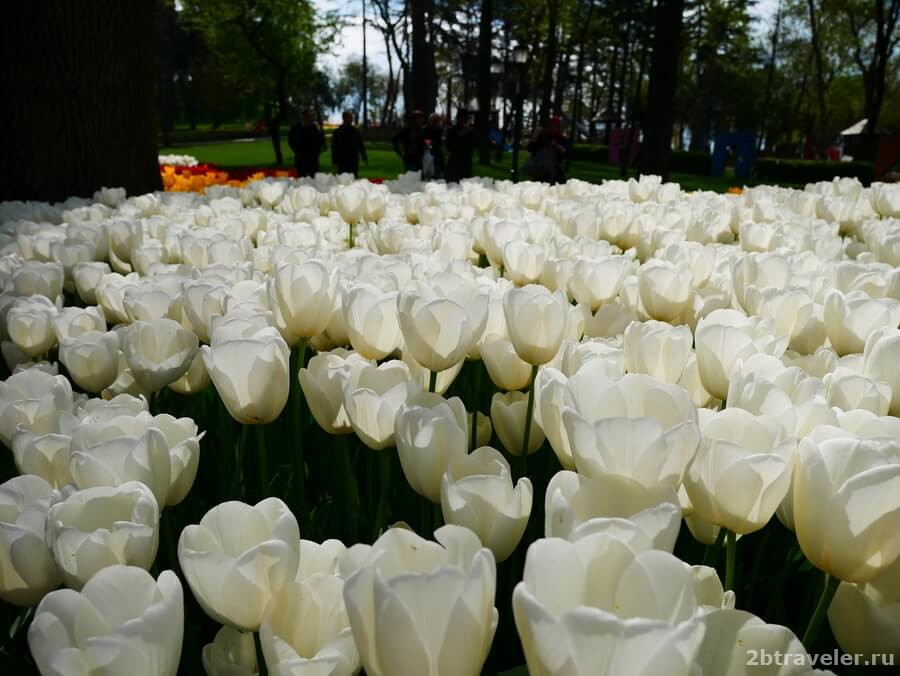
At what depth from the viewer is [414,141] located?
16234mm

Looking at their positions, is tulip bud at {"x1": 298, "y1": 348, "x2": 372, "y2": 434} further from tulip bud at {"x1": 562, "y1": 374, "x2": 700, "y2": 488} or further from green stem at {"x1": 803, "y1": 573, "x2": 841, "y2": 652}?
green stem at {"x1": 803, "y1": 573, "x2": 841, "y2": 652}

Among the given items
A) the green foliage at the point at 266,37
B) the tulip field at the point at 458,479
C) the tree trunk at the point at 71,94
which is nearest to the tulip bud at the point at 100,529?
the tulip field at the point at 458,479

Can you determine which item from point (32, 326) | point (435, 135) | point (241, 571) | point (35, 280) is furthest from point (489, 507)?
point (435, 135)

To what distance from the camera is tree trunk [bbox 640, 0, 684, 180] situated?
13.4 m

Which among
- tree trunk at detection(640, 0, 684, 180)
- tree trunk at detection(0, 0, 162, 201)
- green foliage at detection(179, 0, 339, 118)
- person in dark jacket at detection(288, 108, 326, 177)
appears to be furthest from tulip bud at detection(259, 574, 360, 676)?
green foliage at detection(179, 0, 339, 118)

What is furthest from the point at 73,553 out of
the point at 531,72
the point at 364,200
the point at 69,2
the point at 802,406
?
the point at 531,72

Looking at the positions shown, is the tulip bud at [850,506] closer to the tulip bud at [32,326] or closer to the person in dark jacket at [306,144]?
the tulip bud at [32,326]

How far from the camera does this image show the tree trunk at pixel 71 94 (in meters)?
5.49

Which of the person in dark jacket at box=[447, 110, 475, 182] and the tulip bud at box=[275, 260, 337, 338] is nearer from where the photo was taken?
the tulip bud at box=[275, 260, 337, 338]

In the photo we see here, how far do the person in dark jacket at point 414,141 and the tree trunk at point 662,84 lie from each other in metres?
4.39

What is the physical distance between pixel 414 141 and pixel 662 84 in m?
5.10

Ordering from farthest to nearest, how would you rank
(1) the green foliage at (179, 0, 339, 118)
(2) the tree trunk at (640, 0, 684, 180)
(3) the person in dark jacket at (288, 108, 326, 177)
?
1. (1) the green foliage at (179, 0, 339, 118)
2. (3) the person in dark jacket at (288, 108, 326, 177)
3. (2) the tree trunk at (640, 0, 684, 180)

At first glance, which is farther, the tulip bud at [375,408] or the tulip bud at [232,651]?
the tulip bud at [375,408]

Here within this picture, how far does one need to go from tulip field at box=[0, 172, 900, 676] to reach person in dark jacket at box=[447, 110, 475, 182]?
13284mm
